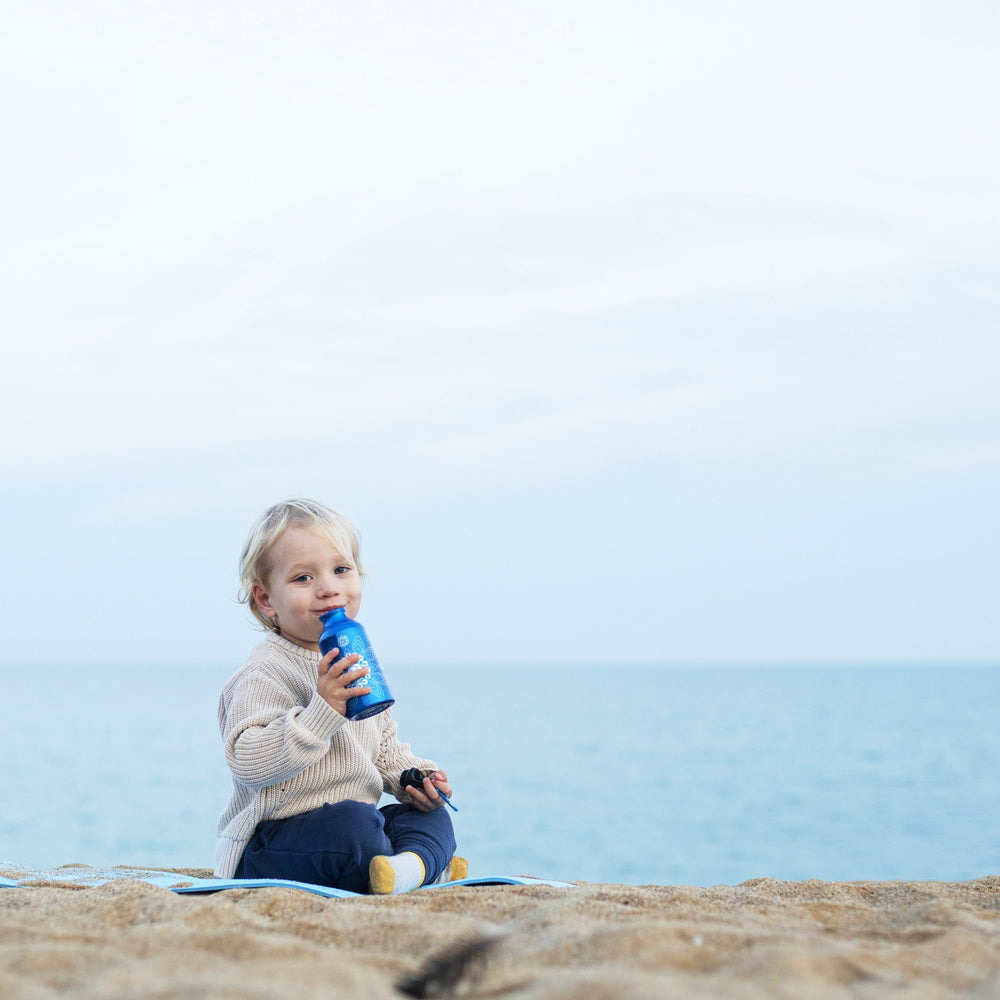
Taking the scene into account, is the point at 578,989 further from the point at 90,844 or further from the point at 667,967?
the point at 90,844

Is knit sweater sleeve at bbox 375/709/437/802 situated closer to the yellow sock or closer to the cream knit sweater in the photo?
the cream knit sweater

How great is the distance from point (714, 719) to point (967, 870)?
28769 millimetres

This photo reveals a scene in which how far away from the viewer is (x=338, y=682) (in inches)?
120

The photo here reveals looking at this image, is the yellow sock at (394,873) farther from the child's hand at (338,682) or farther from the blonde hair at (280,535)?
the blonde hair at (280,535)

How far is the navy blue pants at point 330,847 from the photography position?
10.3 feet

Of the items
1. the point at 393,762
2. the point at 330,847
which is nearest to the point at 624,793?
the point at 393,762

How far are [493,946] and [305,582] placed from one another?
1842mm

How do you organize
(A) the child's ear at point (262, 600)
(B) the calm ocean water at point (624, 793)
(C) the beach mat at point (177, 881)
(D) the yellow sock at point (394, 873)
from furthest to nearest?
(B) the calm ocean water at point (624, 793) < (A) the child's ear at point (262, 600) < (D) the yellow sock at point (394, 873) < (C) the beach mat at point (177, 881)

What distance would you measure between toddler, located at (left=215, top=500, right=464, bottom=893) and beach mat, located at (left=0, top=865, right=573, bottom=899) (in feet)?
0.35

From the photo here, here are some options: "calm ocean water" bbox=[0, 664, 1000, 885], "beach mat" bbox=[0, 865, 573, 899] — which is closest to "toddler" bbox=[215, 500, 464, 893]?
"beach mat" bbox=[0, 865, 573, 899]

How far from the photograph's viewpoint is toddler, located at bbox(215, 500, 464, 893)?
10.2 ft

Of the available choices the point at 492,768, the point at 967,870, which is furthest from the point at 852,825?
the point at 492,768

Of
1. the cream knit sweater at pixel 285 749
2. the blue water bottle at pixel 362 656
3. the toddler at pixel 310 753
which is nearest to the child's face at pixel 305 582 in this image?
the toddler at pixel 310 753

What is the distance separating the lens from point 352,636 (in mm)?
3141
